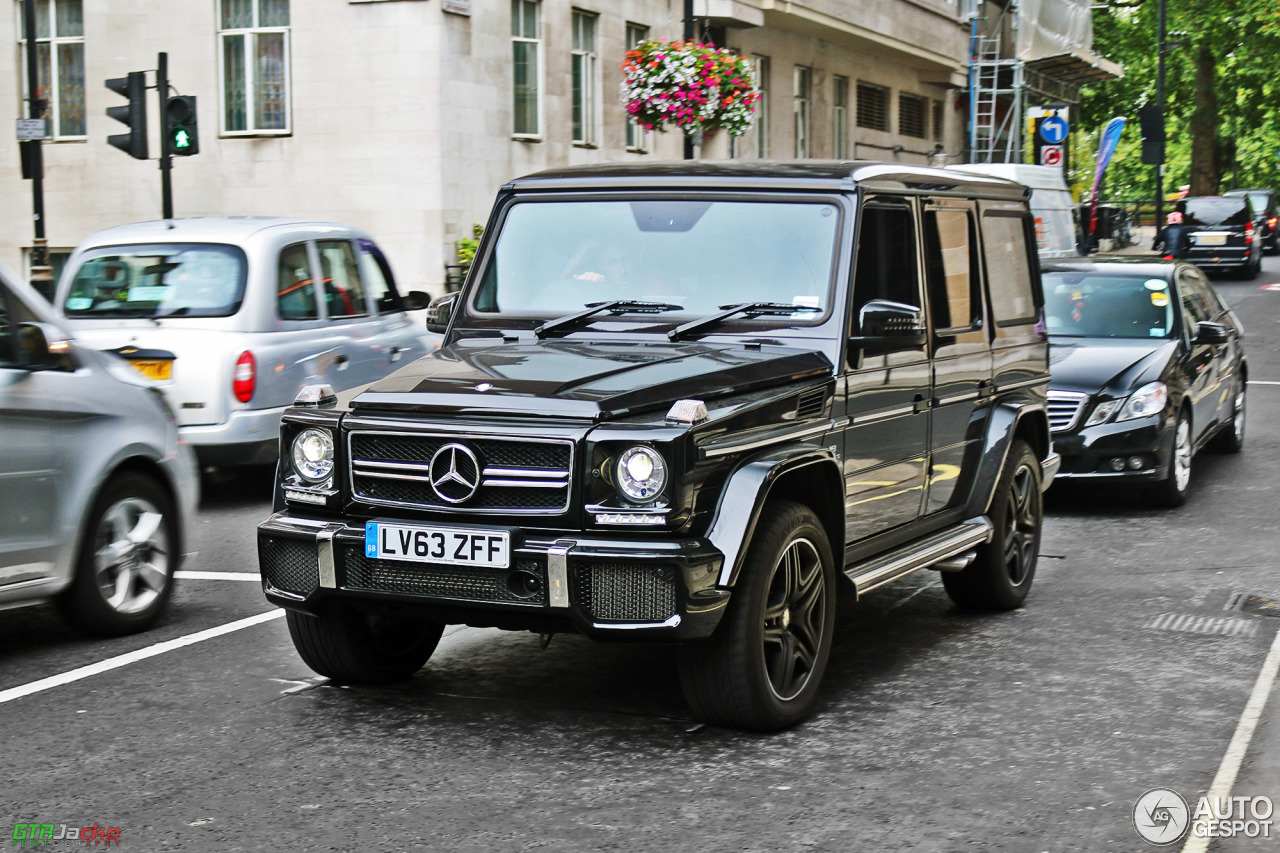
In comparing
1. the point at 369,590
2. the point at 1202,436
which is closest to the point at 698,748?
the point at 369,590

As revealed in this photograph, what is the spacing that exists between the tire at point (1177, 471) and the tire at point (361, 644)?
6.03 metres

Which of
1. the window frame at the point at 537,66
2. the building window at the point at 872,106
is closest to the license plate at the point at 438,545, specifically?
the window frame at the point at 537,66

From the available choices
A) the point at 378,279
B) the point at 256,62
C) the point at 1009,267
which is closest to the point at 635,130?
the point at 256,62

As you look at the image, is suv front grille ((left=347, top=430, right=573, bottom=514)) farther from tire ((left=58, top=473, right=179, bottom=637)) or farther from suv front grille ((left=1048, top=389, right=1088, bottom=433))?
suv front grille ((left=1048, top=389, right=1088, bottom=433))

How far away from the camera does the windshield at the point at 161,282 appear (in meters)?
10.6

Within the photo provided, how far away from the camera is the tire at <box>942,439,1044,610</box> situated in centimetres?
732

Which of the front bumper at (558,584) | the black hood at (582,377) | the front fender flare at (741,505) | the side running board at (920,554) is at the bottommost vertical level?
the side running board at (920,554)

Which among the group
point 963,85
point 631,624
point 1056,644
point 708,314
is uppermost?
point 963,85

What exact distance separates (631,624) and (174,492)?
3.19 m

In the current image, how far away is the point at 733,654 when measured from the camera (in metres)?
5.12

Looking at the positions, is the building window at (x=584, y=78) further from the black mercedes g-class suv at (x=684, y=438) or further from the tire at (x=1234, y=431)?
the black mercedes g-class suv at (x=684, y=438)

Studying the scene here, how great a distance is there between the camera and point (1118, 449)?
10.4 m

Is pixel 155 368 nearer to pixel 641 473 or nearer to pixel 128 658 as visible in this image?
pixel 128 658

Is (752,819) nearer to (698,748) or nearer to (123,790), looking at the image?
(698,748)
